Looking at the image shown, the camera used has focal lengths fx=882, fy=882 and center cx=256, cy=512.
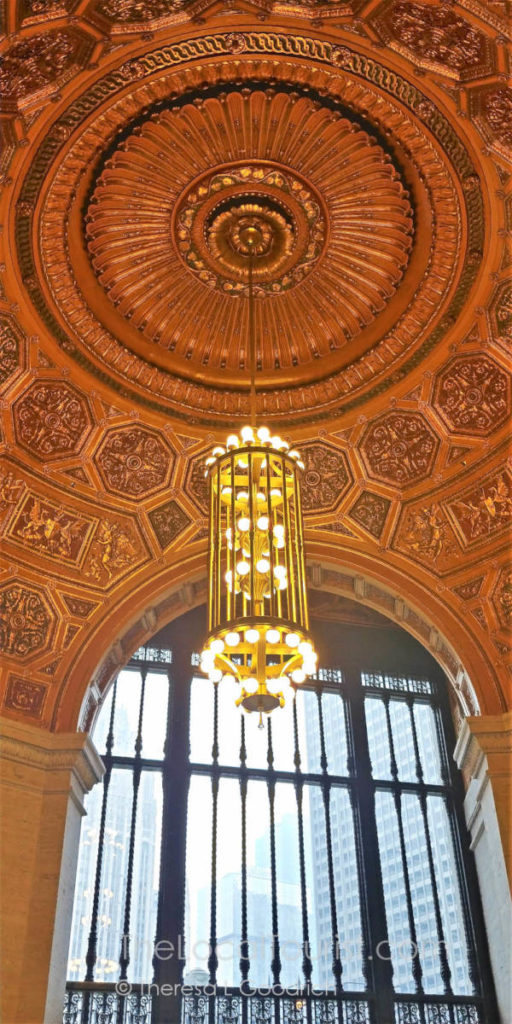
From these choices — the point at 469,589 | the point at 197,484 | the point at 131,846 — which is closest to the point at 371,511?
the point at 469,589

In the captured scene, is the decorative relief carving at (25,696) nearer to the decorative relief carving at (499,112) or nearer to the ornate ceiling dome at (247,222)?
the ornate ceiling dome at (247,222)

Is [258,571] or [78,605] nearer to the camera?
[258,571]

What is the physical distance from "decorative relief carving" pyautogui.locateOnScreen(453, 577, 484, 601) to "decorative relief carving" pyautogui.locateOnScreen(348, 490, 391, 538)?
1.19 meters

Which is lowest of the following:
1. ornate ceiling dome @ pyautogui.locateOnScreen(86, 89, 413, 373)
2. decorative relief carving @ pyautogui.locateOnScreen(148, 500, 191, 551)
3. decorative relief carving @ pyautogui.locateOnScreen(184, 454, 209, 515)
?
decorative relief carving @ pyautogui.locateOnScreen(148, 500, 191, 551)

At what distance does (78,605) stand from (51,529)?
946 mm

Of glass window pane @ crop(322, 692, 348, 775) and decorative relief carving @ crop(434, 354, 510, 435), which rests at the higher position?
decorative relief carving @ crop(434, 354, 510, 435)

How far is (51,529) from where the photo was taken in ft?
33.9

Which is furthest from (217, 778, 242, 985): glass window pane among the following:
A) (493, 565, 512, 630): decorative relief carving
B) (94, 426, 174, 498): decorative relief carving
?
(493, 565, 512, 630): decorative relief carving

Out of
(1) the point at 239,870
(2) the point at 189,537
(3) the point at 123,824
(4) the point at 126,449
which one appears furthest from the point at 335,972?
(4) the point at 126,449

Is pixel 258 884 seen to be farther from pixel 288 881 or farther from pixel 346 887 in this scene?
pixel 346 887

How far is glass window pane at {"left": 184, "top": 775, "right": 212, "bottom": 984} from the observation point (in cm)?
1062

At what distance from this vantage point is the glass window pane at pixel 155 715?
39.4ft

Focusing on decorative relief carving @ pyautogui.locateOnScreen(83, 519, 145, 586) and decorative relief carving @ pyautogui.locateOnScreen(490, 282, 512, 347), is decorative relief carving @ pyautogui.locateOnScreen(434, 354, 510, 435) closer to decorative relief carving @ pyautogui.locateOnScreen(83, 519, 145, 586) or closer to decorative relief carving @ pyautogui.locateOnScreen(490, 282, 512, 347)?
decorative relief carving @ pyautogui.locateOnScreen(490, 282, 512, 347)

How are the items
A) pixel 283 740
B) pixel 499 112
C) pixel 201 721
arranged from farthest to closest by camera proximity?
pixel 283 740 < pixel 201 721 < pixel 499 112
